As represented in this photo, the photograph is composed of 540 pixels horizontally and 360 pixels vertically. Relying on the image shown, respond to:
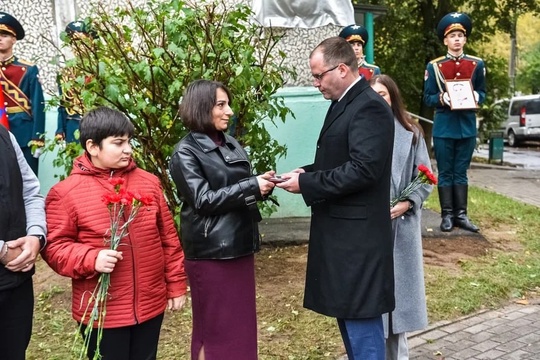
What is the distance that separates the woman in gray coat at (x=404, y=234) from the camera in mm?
3361

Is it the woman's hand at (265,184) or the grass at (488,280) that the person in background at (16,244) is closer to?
the woman's hand at (265,184)

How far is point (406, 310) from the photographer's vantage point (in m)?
3.36

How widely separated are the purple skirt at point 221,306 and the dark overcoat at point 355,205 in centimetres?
39

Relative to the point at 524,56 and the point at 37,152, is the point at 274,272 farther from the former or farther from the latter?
the point at 524,56

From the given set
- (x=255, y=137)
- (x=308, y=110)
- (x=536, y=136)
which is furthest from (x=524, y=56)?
(x=255, y=137)

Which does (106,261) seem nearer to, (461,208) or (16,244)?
(16,244)

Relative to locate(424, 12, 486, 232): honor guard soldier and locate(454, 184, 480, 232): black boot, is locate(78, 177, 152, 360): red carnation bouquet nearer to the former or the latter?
locate(424, 12, 486, 232): honor guard soldier

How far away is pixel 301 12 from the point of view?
688 cm

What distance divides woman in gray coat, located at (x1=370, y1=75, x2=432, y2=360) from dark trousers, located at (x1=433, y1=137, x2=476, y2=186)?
3.24 metres

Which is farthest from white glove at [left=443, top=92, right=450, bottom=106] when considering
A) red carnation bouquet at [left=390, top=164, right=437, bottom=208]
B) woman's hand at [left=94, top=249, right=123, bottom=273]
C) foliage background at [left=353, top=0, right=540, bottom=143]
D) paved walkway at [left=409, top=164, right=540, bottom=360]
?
foliage background at [left=353, top=0, right=540, bottom=143]

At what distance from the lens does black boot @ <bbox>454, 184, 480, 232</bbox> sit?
6.64 metres

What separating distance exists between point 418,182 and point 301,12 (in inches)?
158

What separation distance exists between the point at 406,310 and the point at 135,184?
1.64 m

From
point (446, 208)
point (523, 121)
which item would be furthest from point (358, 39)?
point (523, 121)
